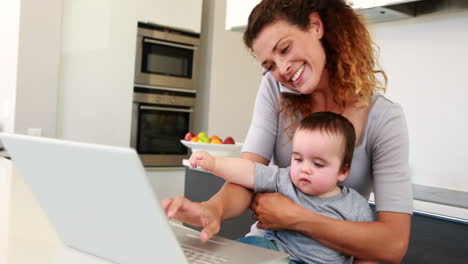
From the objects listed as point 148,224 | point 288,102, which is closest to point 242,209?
point 288,102

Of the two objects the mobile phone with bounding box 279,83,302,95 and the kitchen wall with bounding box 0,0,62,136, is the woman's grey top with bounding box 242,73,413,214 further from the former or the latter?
the kitchen wall with bounding box 0,0,62,136

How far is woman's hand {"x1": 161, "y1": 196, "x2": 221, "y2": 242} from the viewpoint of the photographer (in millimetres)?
848

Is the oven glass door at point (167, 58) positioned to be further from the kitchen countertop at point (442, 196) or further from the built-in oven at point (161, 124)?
the kitchen countertop at point (442, 196)

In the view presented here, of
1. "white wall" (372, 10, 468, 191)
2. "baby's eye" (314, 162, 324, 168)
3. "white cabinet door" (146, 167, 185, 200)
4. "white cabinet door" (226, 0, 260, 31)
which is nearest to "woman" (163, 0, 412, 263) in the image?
"baby's eye" (314, 162, 324, 168)

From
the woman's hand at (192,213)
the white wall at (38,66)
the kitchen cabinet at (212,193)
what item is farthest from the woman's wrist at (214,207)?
the white wall at (38,66)

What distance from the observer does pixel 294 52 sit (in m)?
1.24

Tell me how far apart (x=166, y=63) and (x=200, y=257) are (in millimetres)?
3217

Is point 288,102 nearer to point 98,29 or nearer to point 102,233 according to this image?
point 102,233

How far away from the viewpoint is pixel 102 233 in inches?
27.4

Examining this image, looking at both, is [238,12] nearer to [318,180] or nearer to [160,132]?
[160,132]

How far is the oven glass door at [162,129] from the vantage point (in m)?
3.71

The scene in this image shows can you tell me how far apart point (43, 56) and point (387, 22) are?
2189 mm

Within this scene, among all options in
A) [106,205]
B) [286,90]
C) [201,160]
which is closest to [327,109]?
[286,90]

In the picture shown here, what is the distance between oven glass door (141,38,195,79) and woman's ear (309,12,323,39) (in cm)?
256
